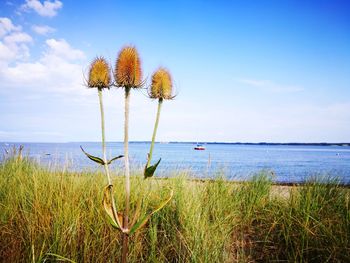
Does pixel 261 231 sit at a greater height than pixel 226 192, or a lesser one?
lesser

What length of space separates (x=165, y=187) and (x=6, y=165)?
5.06m

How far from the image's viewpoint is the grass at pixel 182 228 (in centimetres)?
353

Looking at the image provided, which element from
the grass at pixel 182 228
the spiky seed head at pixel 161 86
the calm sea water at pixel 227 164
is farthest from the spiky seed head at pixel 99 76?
the calm sea water at pixel 227 164

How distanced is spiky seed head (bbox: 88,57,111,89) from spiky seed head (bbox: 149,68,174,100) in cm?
45

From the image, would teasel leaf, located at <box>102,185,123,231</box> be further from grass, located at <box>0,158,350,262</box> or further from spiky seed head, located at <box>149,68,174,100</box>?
spiky seed head, located at <box>149,68,174,100</box>

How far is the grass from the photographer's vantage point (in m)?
3.53

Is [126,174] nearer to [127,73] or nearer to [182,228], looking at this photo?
[127,73]

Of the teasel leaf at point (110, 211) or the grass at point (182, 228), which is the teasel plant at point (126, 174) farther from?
the grass at point (182, 228)

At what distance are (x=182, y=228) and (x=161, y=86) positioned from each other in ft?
7.43

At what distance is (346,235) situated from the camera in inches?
138

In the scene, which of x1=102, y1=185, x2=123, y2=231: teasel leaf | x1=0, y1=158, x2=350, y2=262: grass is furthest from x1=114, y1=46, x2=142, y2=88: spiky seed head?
x1=0, y1=158, x2=350, y2=262: grass

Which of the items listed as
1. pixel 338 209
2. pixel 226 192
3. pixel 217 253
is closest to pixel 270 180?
pixel 226 192

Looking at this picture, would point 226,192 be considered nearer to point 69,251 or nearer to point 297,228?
point 297,228

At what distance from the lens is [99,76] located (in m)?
2.81
